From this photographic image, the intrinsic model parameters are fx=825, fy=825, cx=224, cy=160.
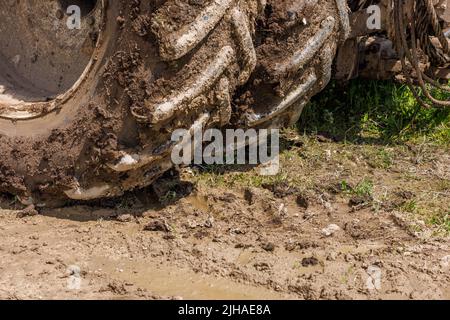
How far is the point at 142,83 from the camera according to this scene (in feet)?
8.91

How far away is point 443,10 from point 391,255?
1315 millimetres

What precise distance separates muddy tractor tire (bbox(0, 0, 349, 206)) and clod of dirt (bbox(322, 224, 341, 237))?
473mm

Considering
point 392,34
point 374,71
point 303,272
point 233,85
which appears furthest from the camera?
point 374,71

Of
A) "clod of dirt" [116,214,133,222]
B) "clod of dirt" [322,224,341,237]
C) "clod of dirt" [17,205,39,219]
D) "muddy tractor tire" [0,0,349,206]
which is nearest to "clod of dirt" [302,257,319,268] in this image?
"clod of dirt" [322,224,341,237]

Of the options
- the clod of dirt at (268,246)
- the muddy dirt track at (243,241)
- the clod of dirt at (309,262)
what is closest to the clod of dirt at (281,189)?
the muddy dirt track at (243,241)

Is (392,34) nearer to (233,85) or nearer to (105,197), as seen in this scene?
(233,85)

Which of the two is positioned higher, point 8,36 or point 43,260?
point 8,36

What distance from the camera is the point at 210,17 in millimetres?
2645

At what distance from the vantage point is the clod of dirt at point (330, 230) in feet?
9.29

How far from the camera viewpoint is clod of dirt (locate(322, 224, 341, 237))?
2.83 m

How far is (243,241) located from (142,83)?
63cm

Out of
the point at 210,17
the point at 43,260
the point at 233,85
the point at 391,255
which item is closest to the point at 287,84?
the point at 233,85

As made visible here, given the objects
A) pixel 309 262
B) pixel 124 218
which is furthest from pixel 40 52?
pixel 309 262

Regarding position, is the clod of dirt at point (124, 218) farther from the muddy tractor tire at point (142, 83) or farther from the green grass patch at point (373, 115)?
the green grass patch at point (373, 115)
